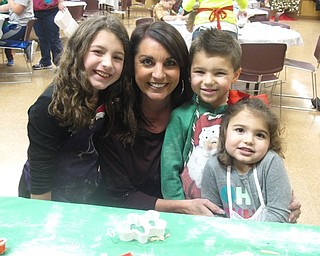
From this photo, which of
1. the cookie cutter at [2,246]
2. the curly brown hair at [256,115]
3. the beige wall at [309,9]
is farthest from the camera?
the beige wall at [309,9]

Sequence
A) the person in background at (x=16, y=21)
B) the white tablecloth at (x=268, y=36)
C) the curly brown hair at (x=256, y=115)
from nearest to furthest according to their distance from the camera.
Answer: the curly brown hair at (x=256, y=115) → the white tablecloth at (x=268, y=36) → the person in background at (x=16, y=21)

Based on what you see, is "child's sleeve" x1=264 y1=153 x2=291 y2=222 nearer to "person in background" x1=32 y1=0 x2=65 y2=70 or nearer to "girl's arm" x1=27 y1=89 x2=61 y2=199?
"girl's arm" x1=27 y1=89 x2=61 y2=199

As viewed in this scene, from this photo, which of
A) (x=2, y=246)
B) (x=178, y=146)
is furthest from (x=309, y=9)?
(x=2, y=246)

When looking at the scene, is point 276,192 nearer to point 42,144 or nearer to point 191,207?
point 191,207

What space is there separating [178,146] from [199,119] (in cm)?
14

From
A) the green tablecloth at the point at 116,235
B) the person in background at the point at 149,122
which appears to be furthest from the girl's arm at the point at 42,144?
the green tablecloth at the point at 116,235

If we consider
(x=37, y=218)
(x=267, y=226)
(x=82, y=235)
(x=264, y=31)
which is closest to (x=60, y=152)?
(x=37, y=218)

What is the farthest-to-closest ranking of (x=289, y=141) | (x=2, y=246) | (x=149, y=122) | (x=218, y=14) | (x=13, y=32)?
(x=13, y=32) → (x=289, y=141) → (x=218, y=14) → (x=149, y=122) → (x=2, y=246)

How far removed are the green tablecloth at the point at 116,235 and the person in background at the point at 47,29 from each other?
517cm

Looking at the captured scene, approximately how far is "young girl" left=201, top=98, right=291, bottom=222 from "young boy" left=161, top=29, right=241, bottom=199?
6cm

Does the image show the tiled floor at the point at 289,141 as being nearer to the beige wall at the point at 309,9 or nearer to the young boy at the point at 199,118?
the young boy at the point at 199,118

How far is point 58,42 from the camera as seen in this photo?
6.32m

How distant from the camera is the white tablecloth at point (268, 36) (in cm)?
443

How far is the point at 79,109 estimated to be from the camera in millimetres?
1546
